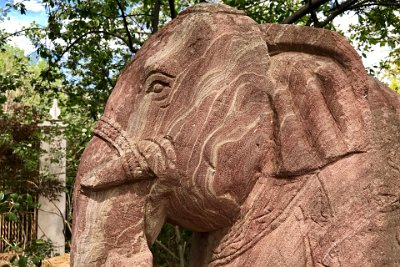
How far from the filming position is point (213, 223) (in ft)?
6.01

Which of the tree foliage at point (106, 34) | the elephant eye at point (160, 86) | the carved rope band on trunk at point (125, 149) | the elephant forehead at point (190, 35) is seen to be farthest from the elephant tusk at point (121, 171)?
the tree foliage at point (106, 34)

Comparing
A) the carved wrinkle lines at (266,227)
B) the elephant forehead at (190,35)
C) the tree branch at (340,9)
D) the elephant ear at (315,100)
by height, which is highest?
the tree branch at (340,9)

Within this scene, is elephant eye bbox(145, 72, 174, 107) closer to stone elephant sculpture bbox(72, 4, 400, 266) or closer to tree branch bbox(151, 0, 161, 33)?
stone elephant sculpture bbox(72, 4, 400, 266)

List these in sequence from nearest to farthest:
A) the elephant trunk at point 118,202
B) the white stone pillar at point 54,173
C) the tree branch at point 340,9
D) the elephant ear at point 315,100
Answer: the elephant trunk at point 118,202 < the elephant ear at point 315,100 < the tree branch at point 340,9 < the white stone pillar at point 54,173

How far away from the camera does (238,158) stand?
1774mm

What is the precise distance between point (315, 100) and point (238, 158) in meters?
0.34

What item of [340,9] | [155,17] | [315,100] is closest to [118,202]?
[315,100]

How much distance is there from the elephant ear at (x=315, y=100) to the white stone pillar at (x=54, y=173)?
7.37 m

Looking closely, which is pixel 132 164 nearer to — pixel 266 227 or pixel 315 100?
pixel 266 227

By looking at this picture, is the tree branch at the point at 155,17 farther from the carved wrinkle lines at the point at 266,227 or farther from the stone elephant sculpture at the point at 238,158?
the carved wrinkle lines at the point at 266,227

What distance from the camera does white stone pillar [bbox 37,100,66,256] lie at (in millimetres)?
9109

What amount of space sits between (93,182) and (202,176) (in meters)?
0.35

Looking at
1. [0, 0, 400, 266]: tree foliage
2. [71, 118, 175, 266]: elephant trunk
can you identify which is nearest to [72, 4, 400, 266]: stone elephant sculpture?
[71, 118, 175, 266]: elephant trunk

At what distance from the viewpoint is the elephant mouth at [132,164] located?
172 centimetres
